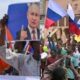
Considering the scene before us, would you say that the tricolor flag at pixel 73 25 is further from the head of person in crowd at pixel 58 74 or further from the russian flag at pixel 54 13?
the head of person in crowd at pixel 58 74

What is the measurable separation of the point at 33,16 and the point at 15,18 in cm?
14

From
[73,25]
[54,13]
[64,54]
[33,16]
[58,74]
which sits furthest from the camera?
[64,54]

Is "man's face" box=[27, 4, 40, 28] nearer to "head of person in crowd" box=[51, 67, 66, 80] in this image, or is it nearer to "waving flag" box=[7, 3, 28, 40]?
"waving flag" box=[7, 3, 28, 40]

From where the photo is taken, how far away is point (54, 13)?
3.78 meters

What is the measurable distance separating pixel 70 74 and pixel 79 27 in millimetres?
Answer: 694

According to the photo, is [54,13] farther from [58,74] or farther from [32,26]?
[58,74]

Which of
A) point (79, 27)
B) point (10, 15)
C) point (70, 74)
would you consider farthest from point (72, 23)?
point (10, 15)

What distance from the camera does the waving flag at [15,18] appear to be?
268 centimetres

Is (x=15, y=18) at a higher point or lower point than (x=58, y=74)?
higher

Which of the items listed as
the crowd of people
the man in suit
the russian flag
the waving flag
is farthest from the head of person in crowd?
the crowd of people

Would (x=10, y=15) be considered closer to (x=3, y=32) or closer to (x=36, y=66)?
(x=3, y=32)

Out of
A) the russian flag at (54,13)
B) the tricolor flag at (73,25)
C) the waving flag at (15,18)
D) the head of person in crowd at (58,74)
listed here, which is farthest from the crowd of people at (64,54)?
the head of person in crowd at (58,74)

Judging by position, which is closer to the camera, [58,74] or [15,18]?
[58,74]

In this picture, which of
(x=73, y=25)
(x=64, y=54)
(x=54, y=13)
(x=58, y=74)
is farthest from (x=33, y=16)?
(x=64, y=54)
